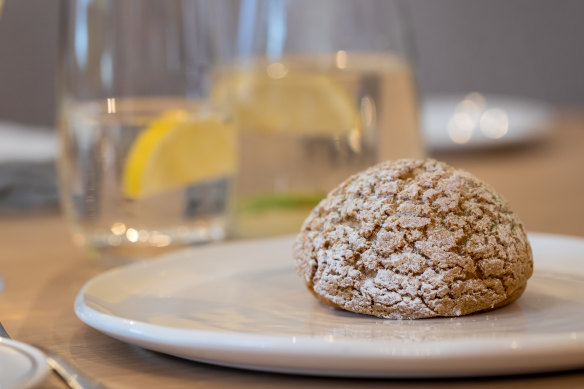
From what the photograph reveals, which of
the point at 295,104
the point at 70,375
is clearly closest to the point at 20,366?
the point at 70,375

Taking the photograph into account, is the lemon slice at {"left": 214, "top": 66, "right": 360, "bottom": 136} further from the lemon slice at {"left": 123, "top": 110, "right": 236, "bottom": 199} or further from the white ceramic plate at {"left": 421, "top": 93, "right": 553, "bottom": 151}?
the white ceramic plate at {"left": 421, "top": 93, "right": 553, "bottom": 151}

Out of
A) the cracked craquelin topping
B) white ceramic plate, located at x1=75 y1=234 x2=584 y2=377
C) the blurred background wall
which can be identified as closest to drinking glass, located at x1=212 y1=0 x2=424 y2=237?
white ceramic plate, located at x1=75 y1=234 x2=584 y2=377

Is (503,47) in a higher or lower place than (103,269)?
higher

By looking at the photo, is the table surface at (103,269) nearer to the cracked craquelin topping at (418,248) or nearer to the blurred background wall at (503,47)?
the cracked craquelin topping at (418,248)

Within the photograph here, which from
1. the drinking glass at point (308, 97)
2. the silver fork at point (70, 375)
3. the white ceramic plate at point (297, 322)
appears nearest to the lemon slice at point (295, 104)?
the drinking glass at point (308, 97)

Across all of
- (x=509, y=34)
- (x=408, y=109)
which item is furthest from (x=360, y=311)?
(x=509, y=34)

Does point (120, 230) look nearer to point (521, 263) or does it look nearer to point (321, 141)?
point (321, 141)

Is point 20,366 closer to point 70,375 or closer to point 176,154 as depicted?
point 70,375
